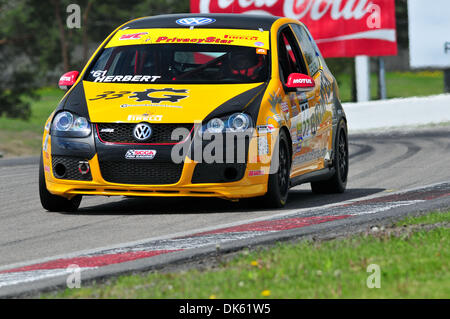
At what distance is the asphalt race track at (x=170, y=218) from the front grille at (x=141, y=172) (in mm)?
335

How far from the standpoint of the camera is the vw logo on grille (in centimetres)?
930

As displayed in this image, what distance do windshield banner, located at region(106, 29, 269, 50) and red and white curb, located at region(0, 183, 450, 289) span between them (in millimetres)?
1798

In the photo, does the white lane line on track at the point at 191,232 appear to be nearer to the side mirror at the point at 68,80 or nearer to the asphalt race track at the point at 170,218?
the asphalt race track at the point at 170,218

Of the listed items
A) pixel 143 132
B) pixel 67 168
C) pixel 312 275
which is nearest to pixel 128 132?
pixel 143 132

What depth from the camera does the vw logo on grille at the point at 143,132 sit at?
366 inches

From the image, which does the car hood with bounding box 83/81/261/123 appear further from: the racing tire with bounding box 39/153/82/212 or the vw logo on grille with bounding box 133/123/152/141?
the racing tire with bounding box 39/153/82/212

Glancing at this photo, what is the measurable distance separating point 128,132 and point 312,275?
352cm

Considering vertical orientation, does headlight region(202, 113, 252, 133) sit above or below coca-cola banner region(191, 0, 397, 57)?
above

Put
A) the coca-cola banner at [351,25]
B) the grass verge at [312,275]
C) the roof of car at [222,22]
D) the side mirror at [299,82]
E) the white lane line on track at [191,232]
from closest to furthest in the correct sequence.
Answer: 1. the grass verge at [312,275]
2. the white lane line on track at [191,232]
3. the side mirror at [299,82]
4. the roof of car at [222,22]
5. the coca-cola banner at [351,25]

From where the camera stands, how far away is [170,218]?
9.43 m

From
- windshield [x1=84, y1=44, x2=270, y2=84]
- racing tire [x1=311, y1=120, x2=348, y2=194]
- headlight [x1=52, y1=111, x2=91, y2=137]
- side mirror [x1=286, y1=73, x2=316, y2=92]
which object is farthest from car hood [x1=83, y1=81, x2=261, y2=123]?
racing tire [x1=311, y1=120, x2=348, y2=194]

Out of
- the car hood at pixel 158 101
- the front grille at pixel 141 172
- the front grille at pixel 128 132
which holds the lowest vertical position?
the front grille at pixel 141 172

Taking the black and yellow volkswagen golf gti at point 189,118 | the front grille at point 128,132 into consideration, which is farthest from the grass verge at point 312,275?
the front grille at point 128,132
